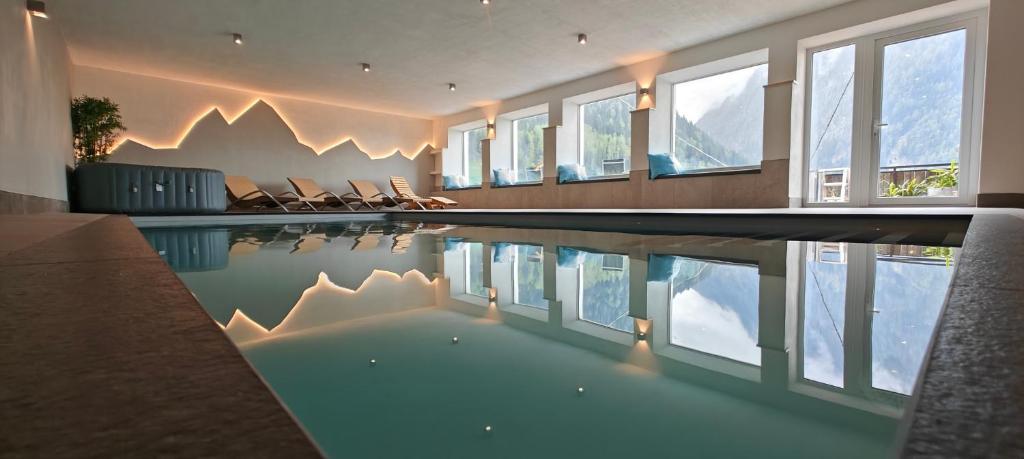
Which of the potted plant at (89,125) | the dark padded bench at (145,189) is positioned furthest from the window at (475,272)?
the potted plant at (89,125)

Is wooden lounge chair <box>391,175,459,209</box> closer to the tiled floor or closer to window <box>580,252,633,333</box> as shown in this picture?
window <box>580,252,633,333</box>

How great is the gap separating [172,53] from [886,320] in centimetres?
919

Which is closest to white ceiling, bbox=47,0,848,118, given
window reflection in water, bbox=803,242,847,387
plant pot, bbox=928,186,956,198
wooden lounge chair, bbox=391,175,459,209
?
wooden lounge chair, bbox=391,175,459,209

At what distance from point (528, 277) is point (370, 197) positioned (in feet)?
30.1

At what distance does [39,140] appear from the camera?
488 cm

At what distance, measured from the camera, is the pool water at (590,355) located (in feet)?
2.18

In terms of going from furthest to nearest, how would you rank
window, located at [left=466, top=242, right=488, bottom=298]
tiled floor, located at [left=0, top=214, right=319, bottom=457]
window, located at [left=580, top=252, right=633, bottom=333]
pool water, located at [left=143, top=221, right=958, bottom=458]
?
window, located at [left=466, top=242, right=488, bottom=298]
window, located at [left=580, top=252, right=633, bottom=333]
pool water, located at [left=143, top=221, right=958, bottom=458]
tiled floor, located at [left=0, top=214, right=319, bottom=457]

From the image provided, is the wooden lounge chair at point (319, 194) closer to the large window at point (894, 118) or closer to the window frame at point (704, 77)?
the window frame at point (704, 77)

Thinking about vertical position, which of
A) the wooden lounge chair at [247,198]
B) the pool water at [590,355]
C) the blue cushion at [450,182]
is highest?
the blue cushion at [450,182]

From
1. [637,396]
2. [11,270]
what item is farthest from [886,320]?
[11,270]

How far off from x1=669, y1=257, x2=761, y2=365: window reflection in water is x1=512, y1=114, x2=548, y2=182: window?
856 cm

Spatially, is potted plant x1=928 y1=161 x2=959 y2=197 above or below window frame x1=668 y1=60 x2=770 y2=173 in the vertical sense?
below

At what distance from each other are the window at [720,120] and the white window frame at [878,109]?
794mm

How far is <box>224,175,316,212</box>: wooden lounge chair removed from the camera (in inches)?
345
